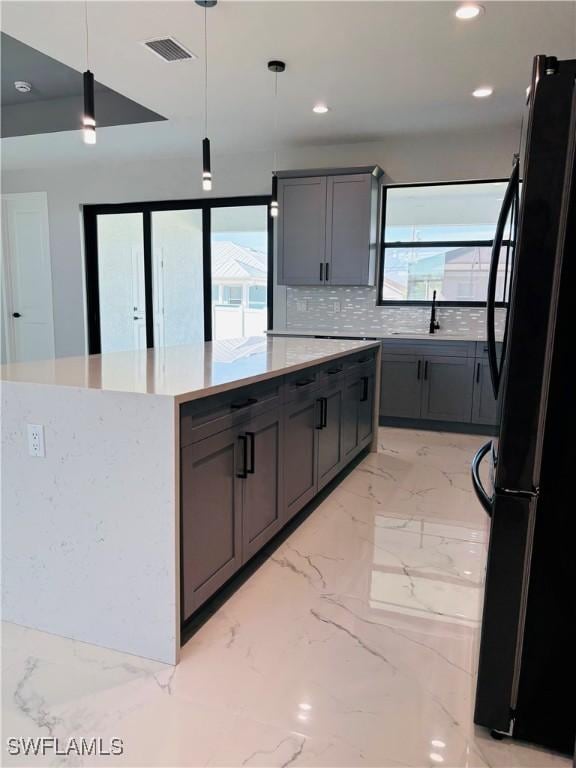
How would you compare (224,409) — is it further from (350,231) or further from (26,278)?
(26,278)

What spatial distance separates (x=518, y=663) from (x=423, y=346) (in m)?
3.67

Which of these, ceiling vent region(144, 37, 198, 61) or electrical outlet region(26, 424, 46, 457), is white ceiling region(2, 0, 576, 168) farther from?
electrical outlet region(26, 424, 46, 457)

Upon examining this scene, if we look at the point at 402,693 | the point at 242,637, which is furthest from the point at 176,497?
the point at 402,693

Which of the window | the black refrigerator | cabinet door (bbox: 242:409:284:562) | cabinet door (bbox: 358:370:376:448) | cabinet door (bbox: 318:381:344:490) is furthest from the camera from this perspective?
the window

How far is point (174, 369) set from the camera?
212 cm

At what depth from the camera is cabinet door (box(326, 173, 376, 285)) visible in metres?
5.03

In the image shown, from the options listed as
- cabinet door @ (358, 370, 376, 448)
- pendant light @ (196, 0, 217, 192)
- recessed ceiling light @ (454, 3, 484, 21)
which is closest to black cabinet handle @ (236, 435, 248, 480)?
pendant light @ (196, 0, 217, 192)

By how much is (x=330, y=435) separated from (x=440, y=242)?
303cm

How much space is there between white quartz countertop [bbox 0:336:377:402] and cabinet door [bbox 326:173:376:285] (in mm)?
2248

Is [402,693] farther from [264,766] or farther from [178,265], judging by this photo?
[178,265]

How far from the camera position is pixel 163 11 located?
9.46ft

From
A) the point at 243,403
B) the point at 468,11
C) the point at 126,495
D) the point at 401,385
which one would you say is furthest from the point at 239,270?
the point at 126,495

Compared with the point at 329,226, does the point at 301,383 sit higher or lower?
lower

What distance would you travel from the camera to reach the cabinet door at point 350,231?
503 centimetres
